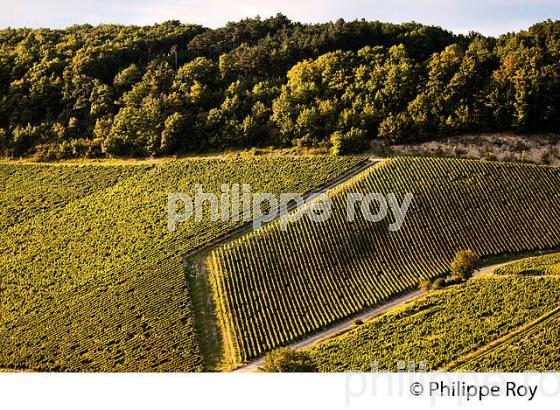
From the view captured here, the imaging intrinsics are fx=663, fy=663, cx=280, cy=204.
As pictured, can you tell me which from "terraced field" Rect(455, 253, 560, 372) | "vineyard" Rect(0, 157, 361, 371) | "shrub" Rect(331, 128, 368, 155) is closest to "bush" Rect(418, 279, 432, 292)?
"terraced field" Rect(455, 253, 560, 372)

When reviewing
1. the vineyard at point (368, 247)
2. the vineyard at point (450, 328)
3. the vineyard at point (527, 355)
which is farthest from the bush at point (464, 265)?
the vineyard at point (527, 355)

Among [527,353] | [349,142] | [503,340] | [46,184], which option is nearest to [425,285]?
[503,340]

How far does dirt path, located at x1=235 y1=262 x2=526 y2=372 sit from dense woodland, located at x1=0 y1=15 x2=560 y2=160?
24.5 ft

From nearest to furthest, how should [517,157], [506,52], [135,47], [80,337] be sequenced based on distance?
[80,337] → [517,157] → [506,52] → [135,47]

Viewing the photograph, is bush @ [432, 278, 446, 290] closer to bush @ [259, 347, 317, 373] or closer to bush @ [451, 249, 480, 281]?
bush @ [451, 249, 480, 281]

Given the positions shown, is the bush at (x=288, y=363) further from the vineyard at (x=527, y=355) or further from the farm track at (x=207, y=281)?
the vineyard at (x=527, y=355)

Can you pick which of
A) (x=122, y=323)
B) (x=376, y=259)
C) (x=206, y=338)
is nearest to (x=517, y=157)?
(x=376, y=259)

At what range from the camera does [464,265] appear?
15273 mm

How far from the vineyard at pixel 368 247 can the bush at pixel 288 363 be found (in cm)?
132

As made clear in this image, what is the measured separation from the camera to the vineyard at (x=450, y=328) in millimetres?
12134

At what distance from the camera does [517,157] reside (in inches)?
803

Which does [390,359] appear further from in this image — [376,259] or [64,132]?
[64,132]

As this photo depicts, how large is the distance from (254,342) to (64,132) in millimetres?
12324

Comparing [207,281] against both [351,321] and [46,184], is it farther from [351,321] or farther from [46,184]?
[46,184]
